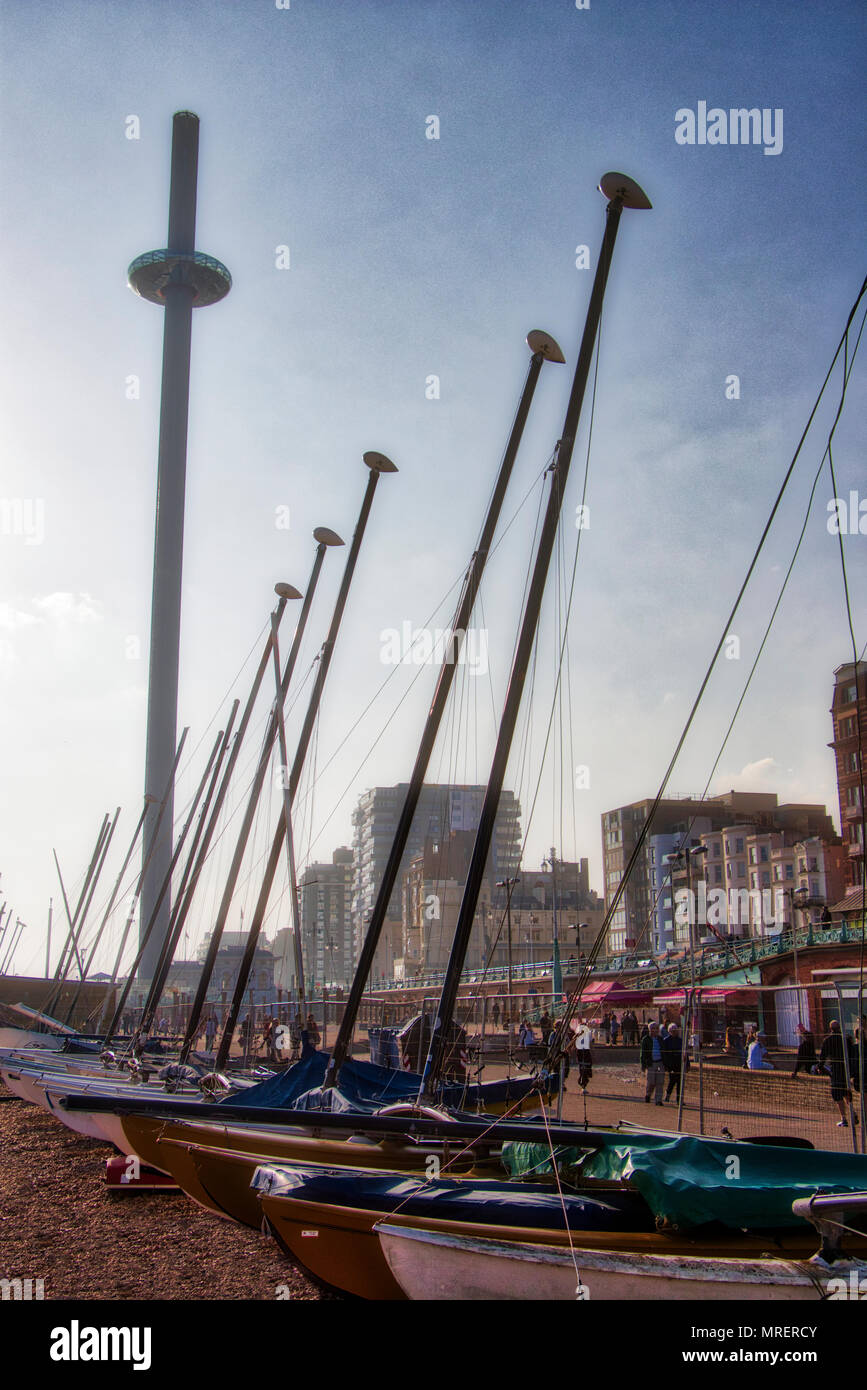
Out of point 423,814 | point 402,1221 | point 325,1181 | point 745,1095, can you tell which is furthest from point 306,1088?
point 423,814

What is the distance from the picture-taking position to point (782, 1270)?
767cm

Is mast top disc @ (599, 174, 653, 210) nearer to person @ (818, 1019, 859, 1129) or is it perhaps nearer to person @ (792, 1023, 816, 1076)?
person @ (818, 1019, 859, 1129)

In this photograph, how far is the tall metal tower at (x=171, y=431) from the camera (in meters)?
89.1

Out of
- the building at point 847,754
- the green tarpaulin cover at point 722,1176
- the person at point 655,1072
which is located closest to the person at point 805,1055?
the person at point 655,1072

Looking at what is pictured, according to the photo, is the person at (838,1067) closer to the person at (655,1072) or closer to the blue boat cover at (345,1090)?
the person at (655,1072)

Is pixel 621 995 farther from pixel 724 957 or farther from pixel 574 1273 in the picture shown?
pixel 574 1273

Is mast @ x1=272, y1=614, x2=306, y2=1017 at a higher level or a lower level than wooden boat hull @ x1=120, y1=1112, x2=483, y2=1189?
higher

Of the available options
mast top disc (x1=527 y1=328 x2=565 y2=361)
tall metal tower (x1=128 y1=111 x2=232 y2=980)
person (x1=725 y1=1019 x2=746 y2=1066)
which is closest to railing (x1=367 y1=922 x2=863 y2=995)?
person (x1=725 y1=1019 x2=746 y2=1066)

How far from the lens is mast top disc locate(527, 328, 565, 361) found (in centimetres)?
1689

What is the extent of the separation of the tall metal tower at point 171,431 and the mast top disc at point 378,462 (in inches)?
2380

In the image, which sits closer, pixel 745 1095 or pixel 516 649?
pixel 516 649
